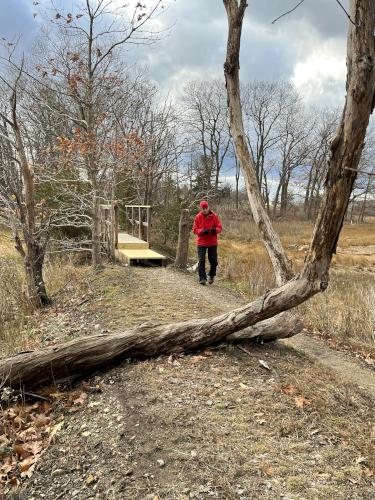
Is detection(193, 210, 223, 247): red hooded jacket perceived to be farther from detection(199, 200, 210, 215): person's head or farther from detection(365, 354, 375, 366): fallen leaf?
detection(365, 354, 375, 366): fallen leaf

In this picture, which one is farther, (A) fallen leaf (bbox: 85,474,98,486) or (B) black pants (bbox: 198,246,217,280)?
(B) black pants (bbox: 198,246,217,280)

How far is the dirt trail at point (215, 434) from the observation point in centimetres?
305

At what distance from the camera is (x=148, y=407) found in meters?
4.09

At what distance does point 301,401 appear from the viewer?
164 inches

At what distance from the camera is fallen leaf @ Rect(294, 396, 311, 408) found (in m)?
4.09

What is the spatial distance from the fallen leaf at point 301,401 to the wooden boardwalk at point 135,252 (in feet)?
27.5

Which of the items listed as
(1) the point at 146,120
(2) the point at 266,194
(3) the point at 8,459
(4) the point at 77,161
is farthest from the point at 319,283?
(2) the point at 266,194

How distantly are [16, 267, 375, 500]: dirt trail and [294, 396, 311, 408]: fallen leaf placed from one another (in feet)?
Answer: 0.05

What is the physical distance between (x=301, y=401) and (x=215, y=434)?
1062mm

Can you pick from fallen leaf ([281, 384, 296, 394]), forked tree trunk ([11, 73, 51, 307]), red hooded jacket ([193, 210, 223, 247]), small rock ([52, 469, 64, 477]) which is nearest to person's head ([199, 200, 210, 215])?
red hooded jacket ([193, 210, 223, 247])

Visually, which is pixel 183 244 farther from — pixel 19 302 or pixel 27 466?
pixel 27 466

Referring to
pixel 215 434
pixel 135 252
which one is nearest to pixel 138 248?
pixel 135 252

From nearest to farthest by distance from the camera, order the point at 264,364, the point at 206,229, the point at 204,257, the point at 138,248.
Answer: the point at 264,364 → the point at 206,229 → the point at 204,257 → the point at 138,248

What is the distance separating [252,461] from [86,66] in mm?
9394
